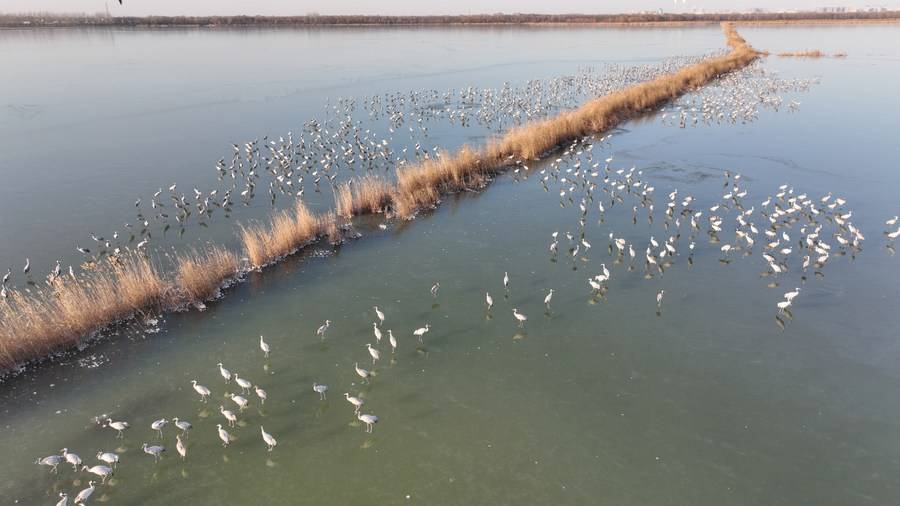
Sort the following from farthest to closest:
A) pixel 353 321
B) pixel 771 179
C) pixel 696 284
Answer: pixel 771 179, pixel 696 284, pixel 353 321

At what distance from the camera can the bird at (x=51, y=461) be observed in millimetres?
8023

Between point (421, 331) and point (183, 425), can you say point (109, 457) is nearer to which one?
point (183, 425)

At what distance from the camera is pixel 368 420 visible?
901cm

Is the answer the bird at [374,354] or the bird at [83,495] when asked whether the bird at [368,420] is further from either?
the bird at [83,495]

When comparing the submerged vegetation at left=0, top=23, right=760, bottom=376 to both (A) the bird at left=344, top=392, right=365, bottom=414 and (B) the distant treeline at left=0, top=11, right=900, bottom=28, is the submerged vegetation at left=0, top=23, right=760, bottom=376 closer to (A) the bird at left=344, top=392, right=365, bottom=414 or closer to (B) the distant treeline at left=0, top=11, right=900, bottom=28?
(A) the bird at left=344, top=392, right=365, bottom=414

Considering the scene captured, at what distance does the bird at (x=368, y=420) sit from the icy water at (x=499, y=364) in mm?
118

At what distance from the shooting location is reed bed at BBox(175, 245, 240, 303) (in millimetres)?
12633

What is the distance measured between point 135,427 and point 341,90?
33355 millimetres

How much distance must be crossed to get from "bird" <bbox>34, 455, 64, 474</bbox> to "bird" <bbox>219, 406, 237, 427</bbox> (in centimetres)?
230

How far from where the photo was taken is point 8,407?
31.3 feet

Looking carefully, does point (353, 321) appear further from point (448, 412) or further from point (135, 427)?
point (135, 427)

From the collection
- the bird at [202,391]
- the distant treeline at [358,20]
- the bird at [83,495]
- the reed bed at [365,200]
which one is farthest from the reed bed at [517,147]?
the distant treeline at [358,20]

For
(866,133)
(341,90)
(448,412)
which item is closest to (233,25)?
(341,90)

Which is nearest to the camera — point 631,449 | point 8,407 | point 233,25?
point 631,449
